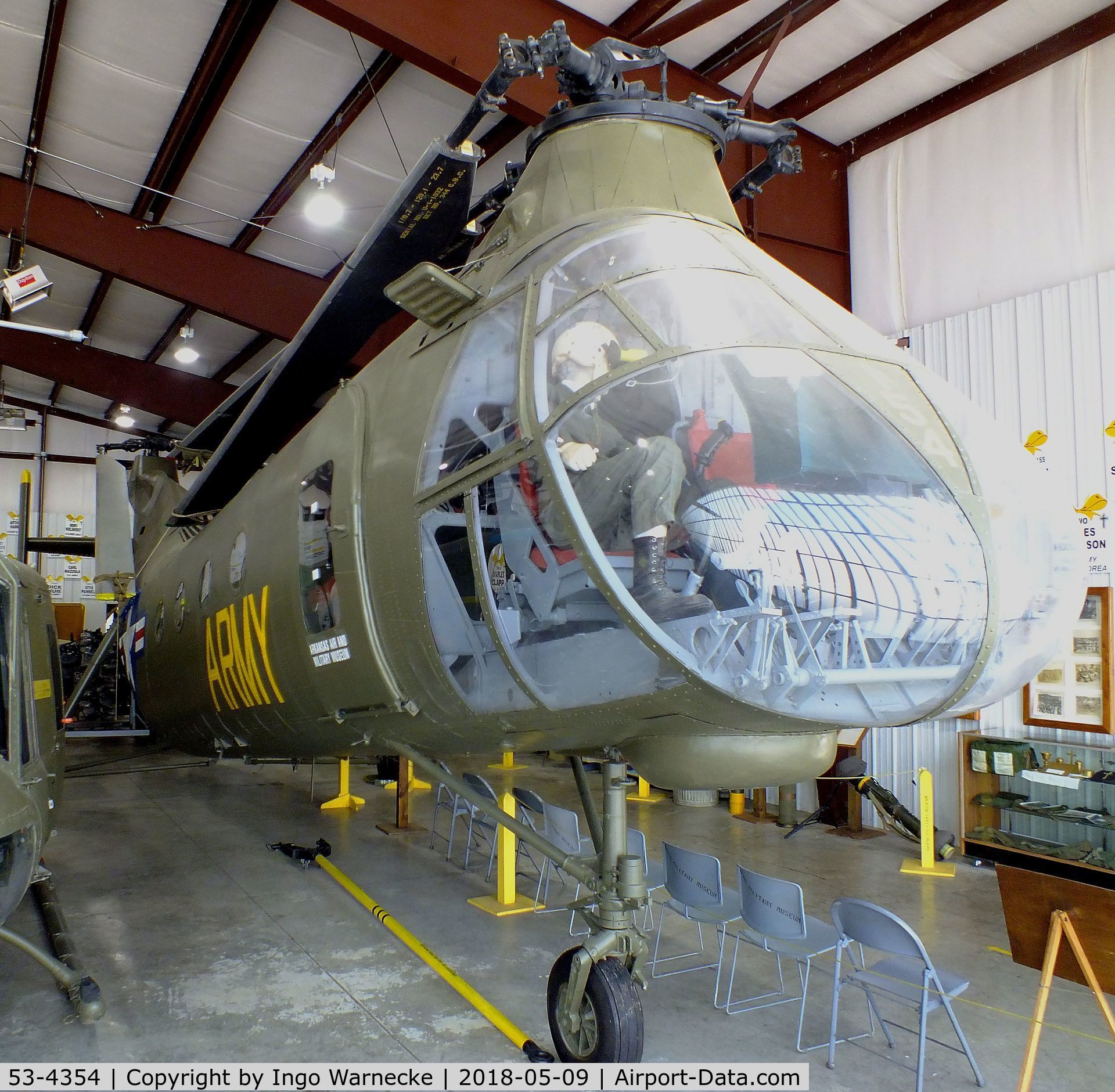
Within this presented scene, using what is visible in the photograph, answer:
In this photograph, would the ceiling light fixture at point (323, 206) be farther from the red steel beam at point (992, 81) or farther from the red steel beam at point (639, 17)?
the red steel beam at point (992, 81)

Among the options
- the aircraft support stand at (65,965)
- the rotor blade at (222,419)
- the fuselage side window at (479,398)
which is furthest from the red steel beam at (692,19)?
the aircraft support stand at (65,965)

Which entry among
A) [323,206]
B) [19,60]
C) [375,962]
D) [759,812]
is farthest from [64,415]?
[375,962]

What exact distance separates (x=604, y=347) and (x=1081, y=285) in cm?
721

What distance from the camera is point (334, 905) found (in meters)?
6.75

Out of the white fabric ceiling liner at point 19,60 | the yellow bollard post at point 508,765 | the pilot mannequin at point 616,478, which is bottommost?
the yellow bollard post at point 508,765

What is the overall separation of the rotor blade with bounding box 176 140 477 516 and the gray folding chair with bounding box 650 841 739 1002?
374 cm

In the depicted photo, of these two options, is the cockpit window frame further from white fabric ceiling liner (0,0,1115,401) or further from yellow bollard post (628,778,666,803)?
yellow bollard post (628,778,666,803)

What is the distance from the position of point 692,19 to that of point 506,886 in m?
7.40

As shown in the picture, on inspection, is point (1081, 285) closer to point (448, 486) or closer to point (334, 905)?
point (448, 486)

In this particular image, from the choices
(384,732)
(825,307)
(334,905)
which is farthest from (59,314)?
(825,307)

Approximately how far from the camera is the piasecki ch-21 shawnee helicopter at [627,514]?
253 cm

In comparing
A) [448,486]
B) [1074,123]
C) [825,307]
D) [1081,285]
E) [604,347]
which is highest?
[1074,123]

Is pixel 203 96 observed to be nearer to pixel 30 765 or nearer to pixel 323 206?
pixel 323 206

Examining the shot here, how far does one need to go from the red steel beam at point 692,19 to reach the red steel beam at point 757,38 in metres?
0.39
